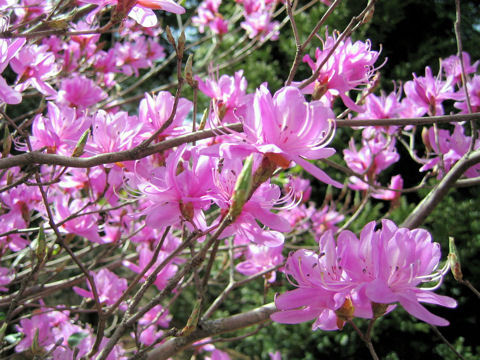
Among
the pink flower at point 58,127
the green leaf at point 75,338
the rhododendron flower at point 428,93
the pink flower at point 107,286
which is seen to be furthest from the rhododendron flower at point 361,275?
the green leaf at point 75,338

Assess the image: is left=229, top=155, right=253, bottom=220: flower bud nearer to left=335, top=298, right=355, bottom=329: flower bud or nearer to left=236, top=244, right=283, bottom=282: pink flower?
left=335, top=298, right=355, bottom=329: flower bud

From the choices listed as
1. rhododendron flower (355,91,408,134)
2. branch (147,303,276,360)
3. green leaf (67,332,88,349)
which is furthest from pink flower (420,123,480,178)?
green leaf (67,332,88,349)

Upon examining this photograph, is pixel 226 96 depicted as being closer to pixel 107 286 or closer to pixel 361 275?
pixel 361 275

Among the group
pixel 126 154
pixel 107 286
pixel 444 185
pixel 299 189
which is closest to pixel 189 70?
pixel 126 154

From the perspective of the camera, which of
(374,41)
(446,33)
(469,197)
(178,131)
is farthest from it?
(446,33)

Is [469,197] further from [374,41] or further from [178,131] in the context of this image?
[178,131]

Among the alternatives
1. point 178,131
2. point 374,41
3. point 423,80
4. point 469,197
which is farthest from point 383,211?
point 178,131

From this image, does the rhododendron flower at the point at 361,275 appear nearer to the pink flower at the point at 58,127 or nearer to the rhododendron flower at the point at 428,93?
Answer: the pink flower at the point at 58,127
